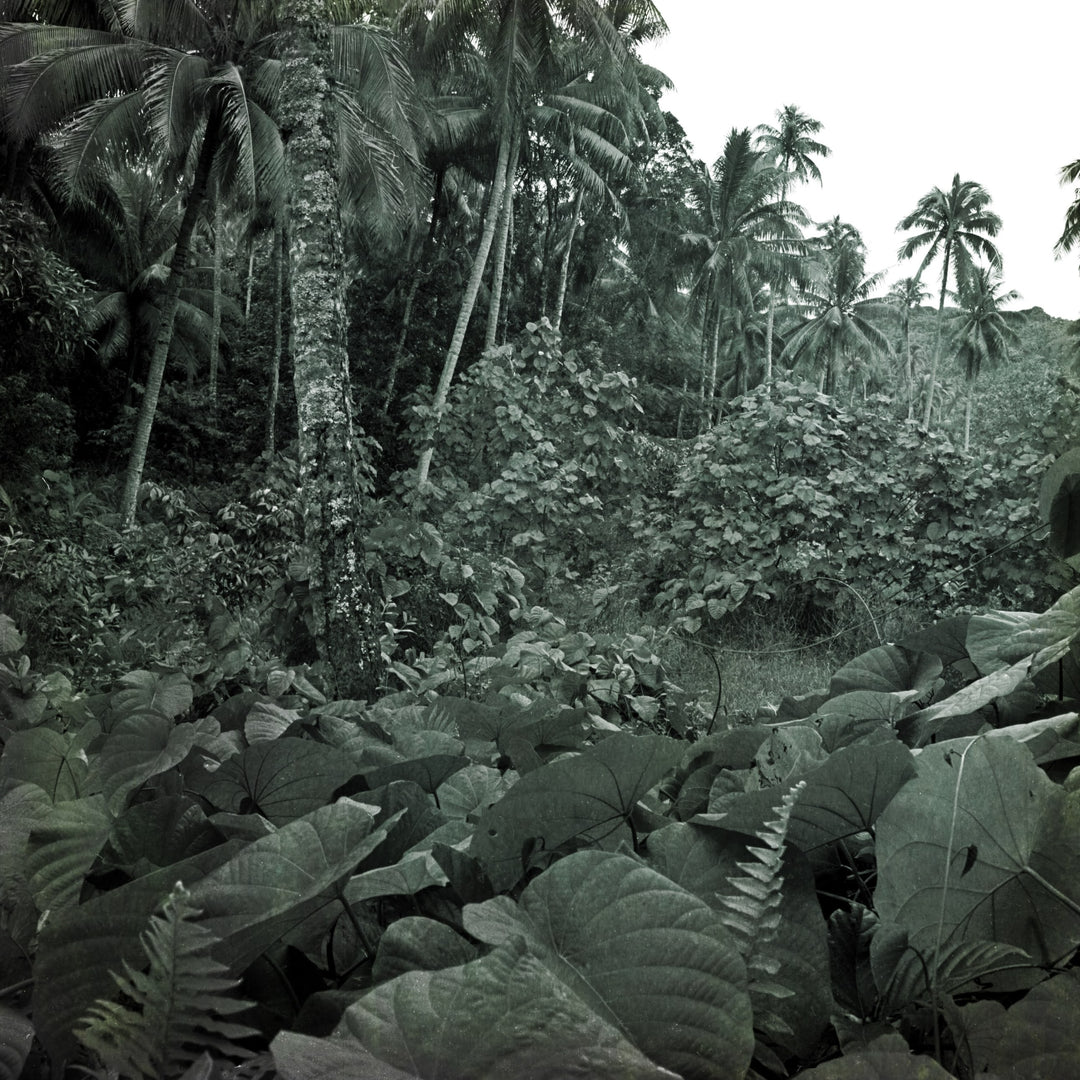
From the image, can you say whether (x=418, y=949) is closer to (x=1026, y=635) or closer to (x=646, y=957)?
(x=646, y=957)

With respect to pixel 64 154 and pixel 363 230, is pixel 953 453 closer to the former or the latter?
pixel 64 154

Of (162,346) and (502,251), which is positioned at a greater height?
(502,251)

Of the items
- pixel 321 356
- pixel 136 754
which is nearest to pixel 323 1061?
pixel 136 754

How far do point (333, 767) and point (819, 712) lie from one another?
0.41m

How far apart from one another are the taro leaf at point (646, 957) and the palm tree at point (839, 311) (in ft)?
132

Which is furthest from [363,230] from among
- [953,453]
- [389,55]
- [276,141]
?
[953,453]

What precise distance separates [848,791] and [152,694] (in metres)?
0.85

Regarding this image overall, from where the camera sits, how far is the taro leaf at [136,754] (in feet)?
1.88

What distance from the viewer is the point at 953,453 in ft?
26.2

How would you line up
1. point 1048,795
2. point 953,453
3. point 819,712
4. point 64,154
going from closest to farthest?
1. point 1048,795
2. point 819,712
3. point 953,453
4. point 64,154

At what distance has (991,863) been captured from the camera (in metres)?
0.41

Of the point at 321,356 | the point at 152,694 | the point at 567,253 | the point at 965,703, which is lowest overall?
the point at 152,694

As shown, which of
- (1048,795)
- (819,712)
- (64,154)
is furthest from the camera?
(64,154)

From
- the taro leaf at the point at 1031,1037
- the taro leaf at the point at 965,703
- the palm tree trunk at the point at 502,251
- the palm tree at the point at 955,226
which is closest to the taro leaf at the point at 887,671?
the taro leaf at the point at 965,703
